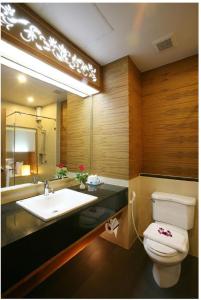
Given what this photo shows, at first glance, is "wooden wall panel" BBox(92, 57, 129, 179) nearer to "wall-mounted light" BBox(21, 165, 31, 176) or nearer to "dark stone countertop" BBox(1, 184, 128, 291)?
"dark stone countertop" BBox(1, 184, 128, 291)

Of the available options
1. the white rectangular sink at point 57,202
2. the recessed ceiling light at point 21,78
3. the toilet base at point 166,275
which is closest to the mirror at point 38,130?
the recessed ceiling light at point 21,78

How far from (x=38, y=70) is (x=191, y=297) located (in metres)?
2.48

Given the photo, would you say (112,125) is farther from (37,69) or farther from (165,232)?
(165,232)

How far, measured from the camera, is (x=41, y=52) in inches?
51.4

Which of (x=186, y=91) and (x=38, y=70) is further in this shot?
(x=186, y=91)

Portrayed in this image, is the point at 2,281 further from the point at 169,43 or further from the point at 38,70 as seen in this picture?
the point at 169,43

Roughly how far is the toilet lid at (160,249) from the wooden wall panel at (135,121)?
2.35ft

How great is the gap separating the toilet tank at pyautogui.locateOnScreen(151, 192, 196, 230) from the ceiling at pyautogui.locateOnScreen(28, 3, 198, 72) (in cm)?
171

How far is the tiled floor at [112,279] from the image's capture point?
1.31 metres

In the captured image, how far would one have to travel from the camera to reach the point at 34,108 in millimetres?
1543

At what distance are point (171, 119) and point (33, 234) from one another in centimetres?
193

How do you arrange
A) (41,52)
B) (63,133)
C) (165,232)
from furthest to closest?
(63,133) → (165,232) → (41,52)

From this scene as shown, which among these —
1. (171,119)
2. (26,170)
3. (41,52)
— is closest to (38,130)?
(26,170)

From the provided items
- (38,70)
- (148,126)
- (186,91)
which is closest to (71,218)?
(38,70)
